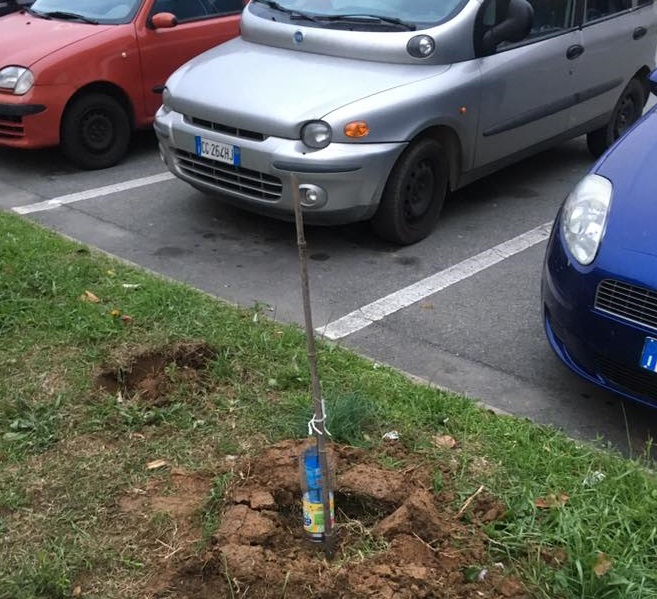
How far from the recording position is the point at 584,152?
777cm

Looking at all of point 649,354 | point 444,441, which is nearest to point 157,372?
point 444,441

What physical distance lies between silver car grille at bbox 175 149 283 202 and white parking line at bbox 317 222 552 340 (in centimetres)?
95

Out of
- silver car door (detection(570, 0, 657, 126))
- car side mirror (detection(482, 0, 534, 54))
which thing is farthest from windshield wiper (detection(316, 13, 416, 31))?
silver car door (detection(570, 0, 657, 126))

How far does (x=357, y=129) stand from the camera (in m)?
5.09

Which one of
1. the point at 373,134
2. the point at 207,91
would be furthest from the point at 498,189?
the point at 207,91

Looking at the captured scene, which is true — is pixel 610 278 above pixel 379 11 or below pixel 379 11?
below

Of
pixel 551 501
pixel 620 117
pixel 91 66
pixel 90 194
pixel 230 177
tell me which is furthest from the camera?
pixel 620 117

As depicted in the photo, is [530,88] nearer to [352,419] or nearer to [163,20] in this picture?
[163,20]

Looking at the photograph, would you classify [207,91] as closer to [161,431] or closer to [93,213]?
[93,213]

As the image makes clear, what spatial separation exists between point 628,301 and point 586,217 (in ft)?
1.64

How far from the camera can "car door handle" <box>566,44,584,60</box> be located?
631cm

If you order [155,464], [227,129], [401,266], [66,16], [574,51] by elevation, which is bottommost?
[401,266]

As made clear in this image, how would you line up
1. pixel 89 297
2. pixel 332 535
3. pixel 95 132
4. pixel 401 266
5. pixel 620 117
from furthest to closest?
pixel 620 117 < pixel 95 132 < pixel 401 266 < pixel 89 297 < pixel 332 535

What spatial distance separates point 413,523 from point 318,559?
1.06 ft
